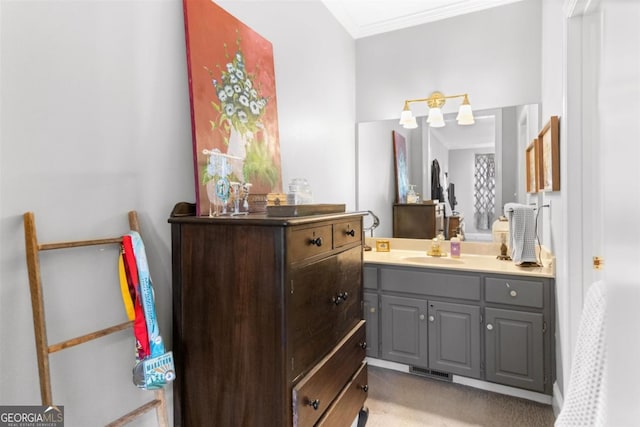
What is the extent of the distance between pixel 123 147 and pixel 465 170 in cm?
260

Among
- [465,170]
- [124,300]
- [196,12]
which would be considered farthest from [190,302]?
[465,170]

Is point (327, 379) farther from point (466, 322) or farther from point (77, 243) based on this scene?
point (466, 322)

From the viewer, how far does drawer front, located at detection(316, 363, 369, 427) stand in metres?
1.50

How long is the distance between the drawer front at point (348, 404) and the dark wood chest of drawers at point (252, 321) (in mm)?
17

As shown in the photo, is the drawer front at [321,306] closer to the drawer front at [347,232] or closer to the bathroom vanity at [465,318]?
the drawer front at [347,232]

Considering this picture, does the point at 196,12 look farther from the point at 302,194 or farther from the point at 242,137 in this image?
the point at 302,194

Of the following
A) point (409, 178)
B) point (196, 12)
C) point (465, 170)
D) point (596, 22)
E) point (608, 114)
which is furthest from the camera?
point (409, 178)

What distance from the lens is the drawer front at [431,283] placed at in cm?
236

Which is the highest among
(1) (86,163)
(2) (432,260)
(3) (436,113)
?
Result: (3) (436,113)

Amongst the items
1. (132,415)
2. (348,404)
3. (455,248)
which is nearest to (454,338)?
(455,248)

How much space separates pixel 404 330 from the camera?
257cm

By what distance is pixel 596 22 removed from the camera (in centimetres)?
166

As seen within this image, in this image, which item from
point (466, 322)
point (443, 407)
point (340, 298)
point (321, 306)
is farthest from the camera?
point (466, 322)

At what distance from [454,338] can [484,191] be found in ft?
4.09
